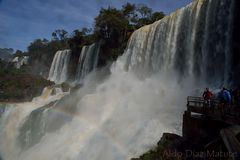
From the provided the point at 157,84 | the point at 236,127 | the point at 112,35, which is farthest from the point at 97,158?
the point at 112,35

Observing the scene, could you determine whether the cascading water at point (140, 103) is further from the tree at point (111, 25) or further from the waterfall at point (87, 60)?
the waterfall at point (87, 60)

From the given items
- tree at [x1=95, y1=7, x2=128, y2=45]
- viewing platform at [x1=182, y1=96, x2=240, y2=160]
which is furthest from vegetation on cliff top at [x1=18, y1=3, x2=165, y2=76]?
viewing platform at [x1=182, y1=96, x2=240, y2=160]

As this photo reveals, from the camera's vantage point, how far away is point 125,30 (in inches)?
1654

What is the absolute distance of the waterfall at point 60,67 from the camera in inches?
2047

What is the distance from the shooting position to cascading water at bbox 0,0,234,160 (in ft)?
50.7

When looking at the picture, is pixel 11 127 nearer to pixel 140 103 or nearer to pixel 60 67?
pixel 140 103

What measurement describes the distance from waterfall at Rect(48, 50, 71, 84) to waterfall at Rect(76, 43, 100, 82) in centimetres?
647

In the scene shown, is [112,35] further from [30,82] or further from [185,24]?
[185,24]

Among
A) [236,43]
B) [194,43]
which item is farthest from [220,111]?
[194,43]

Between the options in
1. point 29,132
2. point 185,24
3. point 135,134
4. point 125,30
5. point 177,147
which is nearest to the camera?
point 177,147

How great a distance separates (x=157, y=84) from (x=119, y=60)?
35.5 ft

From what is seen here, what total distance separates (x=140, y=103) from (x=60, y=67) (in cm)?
3493

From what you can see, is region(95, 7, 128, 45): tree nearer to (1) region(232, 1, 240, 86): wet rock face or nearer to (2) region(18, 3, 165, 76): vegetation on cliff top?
(2) region(18, 3, 165, 76): vegetation on cliff top

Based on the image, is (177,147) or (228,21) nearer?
(177,147)
